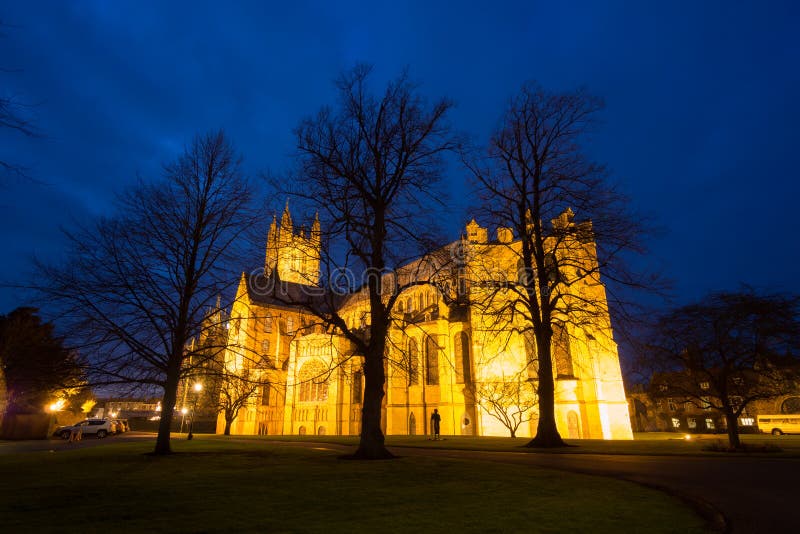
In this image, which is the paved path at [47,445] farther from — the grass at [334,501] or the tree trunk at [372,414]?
the tree trunk at [372,414]

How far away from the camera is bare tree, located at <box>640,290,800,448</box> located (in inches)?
640

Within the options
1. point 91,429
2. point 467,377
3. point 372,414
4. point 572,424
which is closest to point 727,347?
point 372,414

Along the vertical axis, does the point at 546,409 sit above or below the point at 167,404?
below

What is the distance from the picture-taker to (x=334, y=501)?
6059 mm

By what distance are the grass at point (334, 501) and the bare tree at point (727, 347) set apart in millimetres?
10867

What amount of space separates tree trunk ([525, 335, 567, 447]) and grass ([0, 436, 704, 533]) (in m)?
7.10

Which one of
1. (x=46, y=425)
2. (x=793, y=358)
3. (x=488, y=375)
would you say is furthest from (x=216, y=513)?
(x=46, y=425)

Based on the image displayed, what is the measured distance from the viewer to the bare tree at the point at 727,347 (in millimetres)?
16266

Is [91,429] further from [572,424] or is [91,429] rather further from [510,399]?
[572,424]

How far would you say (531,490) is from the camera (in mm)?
6957

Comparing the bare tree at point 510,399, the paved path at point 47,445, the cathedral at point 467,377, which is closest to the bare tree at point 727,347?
the cathedral at point 467,377

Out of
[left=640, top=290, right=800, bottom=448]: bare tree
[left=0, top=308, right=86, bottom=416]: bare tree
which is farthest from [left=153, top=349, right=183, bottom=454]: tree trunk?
[left=640, top=290, right=800, bottom=448]: bare tree

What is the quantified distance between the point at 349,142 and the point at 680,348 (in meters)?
14.6

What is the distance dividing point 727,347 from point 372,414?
13107 millimetres
